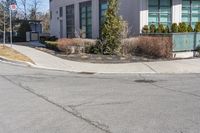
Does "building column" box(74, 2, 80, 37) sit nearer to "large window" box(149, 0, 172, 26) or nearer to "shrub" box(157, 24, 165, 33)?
"large window" box(149, 0, 172, 26)

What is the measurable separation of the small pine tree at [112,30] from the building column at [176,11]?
4629 mm

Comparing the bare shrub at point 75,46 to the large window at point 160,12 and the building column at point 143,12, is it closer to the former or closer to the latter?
the building column at point 143,12

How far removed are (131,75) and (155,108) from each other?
702cm

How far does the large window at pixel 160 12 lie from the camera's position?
2650 cm

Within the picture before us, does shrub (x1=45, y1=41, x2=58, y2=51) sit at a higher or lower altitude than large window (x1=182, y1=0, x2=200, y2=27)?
lower

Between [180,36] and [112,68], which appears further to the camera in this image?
[180,36]

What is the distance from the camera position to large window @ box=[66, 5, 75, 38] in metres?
37.3

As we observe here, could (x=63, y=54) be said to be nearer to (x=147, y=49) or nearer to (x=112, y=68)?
(x=147, y=49)

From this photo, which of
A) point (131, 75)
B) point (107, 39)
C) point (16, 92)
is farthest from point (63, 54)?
point (16, 92)

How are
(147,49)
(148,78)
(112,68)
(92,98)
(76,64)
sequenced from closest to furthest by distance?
(92,98) < (148,78) < (112,68) < (76,64) < (147,49)

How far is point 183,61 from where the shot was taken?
794 inches

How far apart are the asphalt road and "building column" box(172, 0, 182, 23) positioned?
12132mm

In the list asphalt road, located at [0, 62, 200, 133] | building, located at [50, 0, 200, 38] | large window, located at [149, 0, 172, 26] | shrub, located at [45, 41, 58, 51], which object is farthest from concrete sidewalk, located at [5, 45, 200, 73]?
large window, located at [149, 0, 172, 26]

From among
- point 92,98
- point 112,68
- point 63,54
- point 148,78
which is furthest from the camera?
point 63,54
